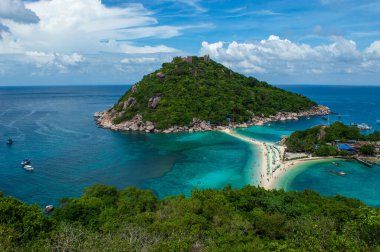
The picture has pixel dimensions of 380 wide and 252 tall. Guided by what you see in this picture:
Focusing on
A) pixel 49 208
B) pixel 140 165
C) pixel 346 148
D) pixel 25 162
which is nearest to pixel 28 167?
pixel 25 162

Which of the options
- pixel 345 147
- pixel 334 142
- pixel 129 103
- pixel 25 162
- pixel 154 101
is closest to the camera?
pixel 25 162

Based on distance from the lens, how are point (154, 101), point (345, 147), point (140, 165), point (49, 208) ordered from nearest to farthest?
point (49, 208)
point (140, 165)
point (345, 147)
point (154, 101)

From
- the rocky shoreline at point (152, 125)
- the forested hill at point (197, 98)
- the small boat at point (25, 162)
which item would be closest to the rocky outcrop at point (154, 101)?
the forested hill at point (197, 98)

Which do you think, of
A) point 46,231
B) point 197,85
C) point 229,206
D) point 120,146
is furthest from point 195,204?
point 197,85

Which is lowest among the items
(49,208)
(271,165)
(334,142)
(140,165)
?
(49,208)

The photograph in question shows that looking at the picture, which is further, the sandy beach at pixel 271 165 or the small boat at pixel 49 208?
the sandy beach at pixel 271 165

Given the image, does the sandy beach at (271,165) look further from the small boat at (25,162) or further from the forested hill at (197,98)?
the small boat at (25,162)

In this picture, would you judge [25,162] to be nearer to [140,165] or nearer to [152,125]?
[140,165]
